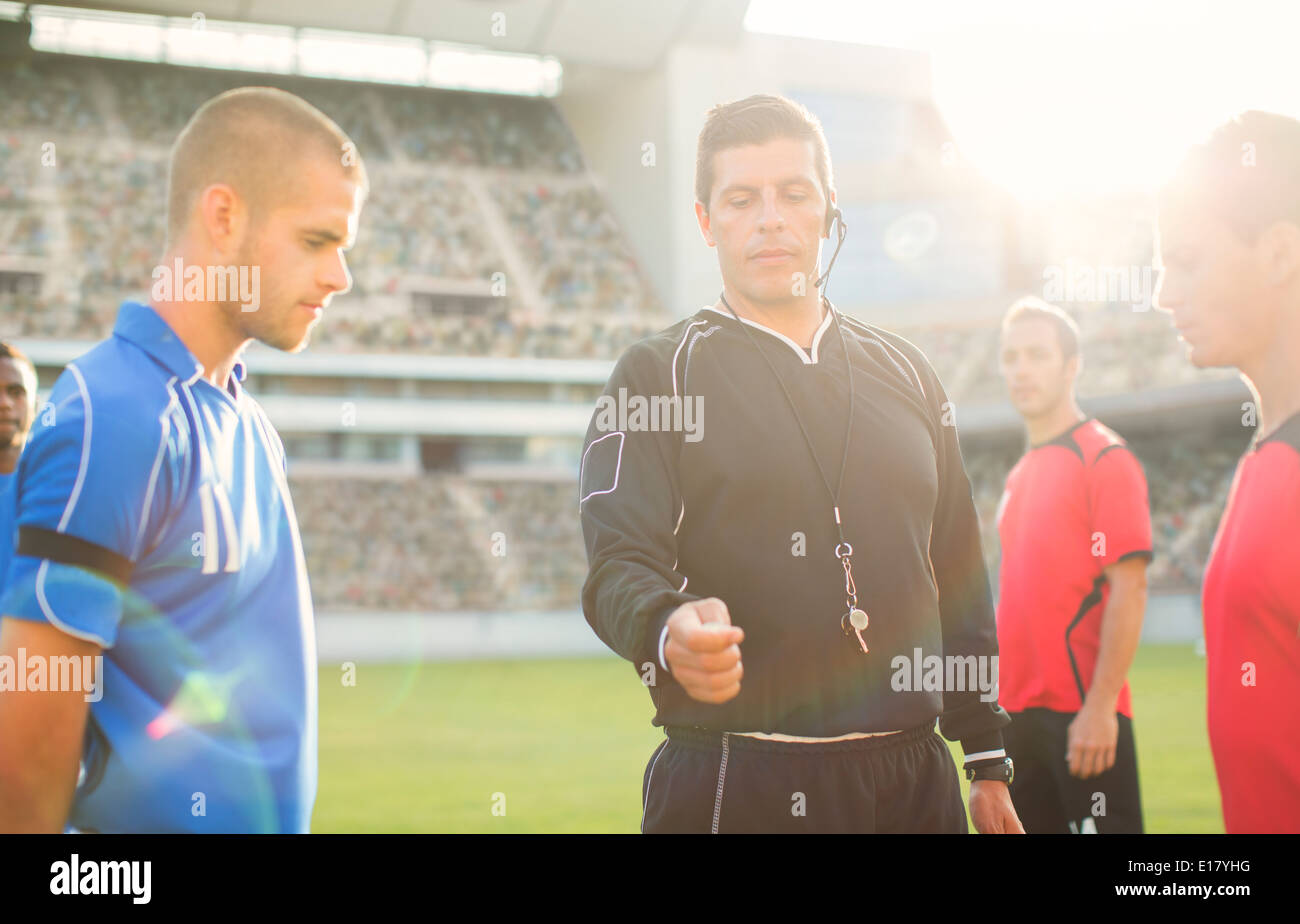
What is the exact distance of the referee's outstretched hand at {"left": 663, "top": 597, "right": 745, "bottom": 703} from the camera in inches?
65.9

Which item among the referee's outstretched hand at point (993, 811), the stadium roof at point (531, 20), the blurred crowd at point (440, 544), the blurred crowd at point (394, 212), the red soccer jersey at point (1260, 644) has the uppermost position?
the stadium roof at point (531, 20)

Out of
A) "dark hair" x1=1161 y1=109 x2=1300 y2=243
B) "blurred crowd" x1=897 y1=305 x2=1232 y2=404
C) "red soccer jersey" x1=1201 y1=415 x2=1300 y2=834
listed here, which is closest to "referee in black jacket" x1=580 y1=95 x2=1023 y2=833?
"red soccer jersey" x1=1201 y1=415 x2=1300 y2=834

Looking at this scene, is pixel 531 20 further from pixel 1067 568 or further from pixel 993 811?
pixel 993 811

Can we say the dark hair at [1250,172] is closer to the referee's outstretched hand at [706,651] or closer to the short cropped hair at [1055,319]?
the referee's outstretched hand at [706,651]

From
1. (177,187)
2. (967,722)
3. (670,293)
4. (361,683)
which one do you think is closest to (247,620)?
(177,187)

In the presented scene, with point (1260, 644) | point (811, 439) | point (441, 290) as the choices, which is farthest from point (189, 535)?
point (441, 290)

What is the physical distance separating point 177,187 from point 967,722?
1724mm

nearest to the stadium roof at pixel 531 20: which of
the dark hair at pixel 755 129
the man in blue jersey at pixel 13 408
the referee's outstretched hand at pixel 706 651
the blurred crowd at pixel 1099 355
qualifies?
the blurred crowd at pixel 1099 355

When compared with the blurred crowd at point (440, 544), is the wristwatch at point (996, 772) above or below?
below

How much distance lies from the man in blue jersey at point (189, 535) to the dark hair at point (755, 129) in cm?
64

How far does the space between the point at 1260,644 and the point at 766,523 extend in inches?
32.0

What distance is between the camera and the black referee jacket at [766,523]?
2.03 m

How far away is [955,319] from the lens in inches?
944
